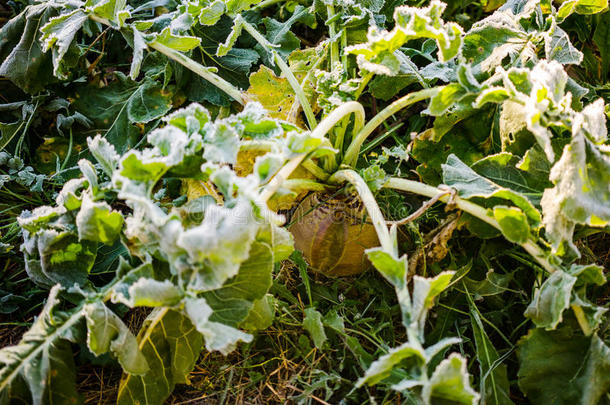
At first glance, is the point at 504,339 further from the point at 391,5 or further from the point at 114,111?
the point at 114,111

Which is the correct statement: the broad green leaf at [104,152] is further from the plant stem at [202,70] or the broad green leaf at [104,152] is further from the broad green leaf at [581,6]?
the broad green leaf at [581,6]

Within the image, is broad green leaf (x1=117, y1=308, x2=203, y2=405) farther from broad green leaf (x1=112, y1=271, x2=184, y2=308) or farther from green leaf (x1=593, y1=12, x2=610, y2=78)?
green leaf (x1=593, y1=12, x2=610, y2=78)

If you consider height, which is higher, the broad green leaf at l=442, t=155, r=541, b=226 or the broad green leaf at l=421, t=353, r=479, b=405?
the broad green leaf at l=442, t=155, r=541, b=226

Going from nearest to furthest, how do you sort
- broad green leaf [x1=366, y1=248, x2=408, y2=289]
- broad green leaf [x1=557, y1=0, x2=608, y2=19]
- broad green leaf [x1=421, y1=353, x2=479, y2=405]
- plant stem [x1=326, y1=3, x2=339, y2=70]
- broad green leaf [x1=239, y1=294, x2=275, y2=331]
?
broad green leaf [x1=421, y1=353, x2=479, y2=405] < broad green leaf [x1=366, y1=248, x2=408, y2=289] < broad green leaf [x1=239, y1=294, x2=275, y2=331] < broad green leaf [x1=557, y1=0, x2=608, y2=19] < plant stem [x1=326, y1=3, x2=339, y2=70]

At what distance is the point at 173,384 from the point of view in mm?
1373

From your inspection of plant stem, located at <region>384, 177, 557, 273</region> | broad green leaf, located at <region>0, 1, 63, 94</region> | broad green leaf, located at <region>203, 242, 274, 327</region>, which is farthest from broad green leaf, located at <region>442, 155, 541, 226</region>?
broad green leaf, located at <region>0, 1, 63, 94</region>

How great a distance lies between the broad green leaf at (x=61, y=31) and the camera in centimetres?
155

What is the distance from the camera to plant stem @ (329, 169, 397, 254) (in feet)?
4.28

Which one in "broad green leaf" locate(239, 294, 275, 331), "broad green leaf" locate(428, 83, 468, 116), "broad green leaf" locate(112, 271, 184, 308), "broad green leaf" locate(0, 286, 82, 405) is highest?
"broad green leaf" locate(428, 83, 468, 116)

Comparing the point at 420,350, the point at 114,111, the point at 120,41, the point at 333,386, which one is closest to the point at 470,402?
the point at 420,350

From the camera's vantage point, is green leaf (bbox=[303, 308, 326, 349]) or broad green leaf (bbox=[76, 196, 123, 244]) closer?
broad green leaf (bbox=[76, 196, 123, 244])

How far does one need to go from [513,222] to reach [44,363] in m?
1.20

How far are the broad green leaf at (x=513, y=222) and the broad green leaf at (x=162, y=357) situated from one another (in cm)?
87

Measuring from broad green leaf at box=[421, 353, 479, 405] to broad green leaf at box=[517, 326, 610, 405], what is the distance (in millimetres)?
409
